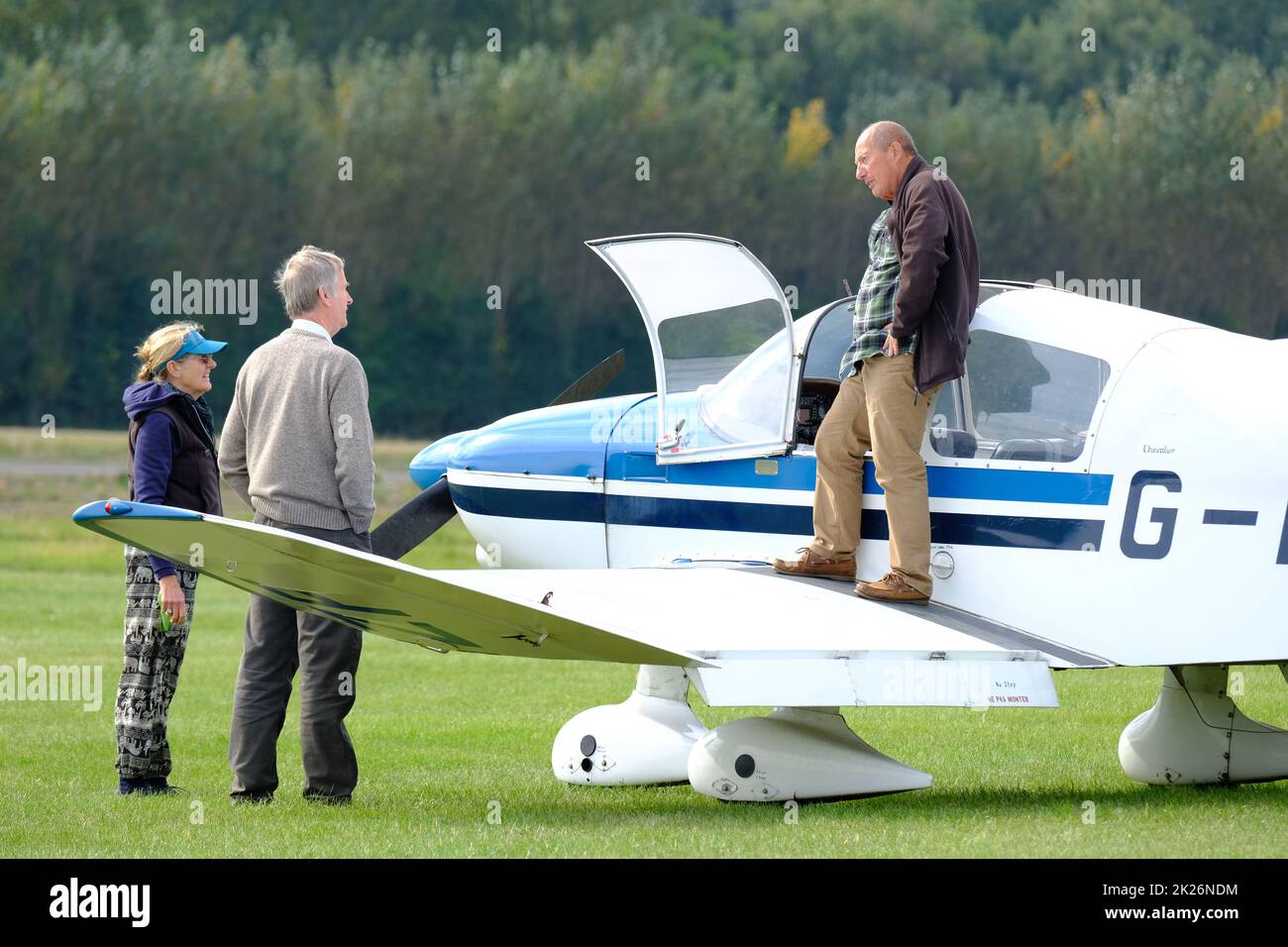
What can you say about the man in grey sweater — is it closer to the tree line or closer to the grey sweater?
the grey sweater

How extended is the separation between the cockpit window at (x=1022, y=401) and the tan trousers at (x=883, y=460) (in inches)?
10.6

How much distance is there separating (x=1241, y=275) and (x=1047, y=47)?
66.3 feet

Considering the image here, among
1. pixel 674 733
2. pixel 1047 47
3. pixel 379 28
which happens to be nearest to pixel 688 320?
pixel 674 733

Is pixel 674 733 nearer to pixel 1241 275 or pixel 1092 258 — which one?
pixel 1241 275

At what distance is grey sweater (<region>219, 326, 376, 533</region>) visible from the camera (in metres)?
6.86

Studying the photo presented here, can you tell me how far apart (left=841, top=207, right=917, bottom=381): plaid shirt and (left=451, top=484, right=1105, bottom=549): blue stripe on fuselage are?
0.69m

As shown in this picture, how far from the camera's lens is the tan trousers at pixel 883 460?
6727 millimetres

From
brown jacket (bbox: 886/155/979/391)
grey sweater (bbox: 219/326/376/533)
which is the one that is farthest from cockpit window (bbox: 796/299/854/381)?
grey sweater (bbox: 219/326/376/533)

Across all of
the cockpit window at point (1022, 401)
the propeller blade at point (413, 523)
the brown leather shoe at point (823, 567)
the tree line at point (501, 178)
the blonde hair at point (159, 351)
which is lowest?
the brown leather shoe at point (823, 567)

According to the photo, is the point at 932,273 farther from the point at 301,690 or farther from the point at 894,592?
the point at 301,690

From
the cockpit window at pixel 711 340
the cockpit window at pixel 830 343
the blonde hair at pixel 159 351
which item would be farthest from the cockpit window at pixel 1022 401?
the blonde hair at pixel 159 351

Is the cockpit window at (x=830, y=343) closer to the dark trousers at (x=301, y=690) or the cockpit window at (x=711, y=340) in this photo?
the cockpit window at (x=711, y=340)

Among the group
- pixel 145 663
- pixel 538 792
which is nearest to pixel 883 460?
pixel 538 792

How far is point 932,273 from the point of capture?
21.8 feet
